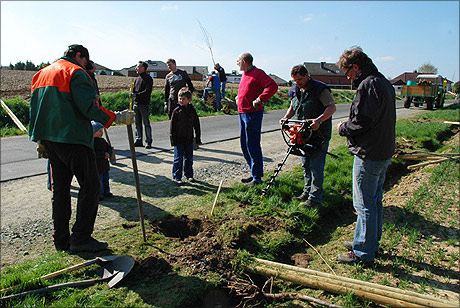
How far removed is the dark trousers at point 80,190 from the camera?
12.9 ft

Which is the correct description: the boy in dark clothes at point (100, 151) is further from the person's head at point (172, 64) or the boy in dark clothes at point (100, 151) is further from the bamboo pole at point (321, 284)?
the person's head at point (172, 64)

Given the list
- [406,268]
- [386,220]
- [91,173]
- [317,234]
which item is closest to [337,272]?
[406,268]

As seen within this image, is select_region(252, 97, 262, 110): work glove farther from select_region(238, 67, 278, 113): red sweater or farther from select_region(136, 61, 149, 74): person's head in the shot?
select_region(136, 61, 149, 74): person's head

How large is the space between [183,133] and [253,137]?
135 cm

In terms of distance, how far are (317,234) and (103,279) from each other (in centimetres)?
294

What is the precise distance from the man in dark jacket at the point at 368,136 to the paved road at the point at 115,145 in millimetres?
6545

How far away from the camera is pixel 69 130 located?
12.5 feet

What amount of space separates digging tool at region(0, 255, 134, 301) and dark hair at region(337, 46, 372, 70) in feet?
10.2

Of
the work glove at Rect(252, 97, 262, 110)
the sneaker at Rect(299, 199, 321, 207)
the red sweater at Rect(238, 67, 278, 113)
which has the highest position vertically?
the red sweater at Rect(238, 67, 278, 113)

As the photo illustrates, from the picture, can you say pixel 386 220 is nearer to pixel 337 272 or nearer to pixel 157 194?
A: pixel 337 272

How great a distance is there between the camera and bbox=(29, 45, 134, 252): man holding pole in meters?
3.78

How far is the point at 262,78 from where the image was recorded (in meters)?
6.05

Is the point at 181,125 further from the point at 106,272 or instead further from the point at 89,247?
the point at 106,272

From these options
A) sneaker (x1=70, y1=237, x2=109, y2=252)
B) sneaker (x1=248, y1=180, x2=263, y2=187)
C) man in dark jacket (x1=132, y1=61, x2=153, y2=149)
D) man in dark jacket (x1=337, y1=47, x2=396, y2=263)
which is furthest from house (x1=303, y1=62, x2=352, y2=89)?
sneaker (x1=70, y1=237, x2=109, y2=252)
